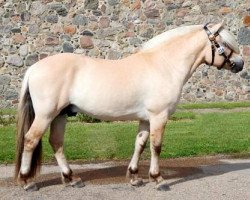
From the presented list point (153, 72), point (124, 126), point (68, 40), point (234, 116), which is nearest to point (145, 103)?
point (153, 72)

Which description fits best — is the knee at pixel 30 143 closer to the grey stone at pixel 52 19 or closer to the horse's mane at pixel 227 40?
the horse's mane at pixel 227 40

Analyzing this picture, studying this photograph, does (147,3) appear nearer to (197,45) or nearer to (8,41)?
(8,41)

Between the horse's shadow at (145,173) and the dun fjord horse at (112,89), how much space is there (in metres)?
0.34

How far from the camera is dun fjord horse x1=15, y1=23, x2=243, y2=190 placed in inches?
264

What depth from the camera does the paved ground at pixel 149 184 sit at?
6543 mm

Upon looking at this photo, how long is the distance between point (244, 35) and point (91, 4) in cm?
443

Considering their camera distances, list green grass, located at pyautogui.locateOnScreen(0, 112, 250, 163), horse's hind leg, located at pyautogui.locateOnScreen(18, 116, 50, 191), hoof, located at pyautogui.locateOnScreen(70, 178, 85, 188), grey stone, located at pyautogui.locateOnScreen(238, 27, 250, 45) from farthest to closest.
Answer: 1. grey stone, located at pyautogui.locateOnScreen(238, 27, 250, 45)
2. green grass, located at pyautogui.locateOnScreen(0, 112, 250, 163)
3. hoof, located at pyautogui.locateOnScreen(70, 178, 85, 188)
4. horse's hind leg, located at pyautogui.locateOnScreen(18, 116, 50, 191)

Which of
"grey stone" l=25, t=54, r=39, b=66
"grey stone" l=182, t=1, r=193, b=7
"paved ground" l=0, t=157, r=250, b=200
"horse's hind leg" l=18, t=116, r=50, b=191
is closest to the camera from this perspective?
"paved ground" l=0, t=157, r=250, b=200

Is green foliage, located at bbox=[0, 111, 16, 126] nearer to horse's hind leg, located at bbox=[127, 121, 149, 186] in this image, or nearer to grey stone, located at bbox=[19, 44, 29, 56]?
grey stone, located at bbox=[19, 44, 29, 56]

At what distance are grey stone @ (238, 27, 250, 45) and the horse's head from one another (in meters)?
9.66

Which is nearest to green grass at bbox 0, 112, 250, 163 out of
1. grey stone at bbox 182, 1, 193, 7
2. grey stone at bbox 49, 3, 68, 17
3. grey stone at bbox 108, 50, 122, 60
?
grey stone at bbox 108, 50, 122, 60

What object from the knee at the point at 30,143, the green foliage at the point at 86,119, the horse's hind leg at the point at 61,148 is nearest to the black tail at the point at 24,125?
the knee at the point at 30,143

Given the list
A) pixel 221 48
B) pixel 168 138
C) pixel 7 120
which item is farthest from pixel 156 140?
pixel 7 120

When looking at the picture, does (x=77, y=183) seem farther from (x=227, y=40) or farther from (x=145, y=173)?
(x=227, y=40)
